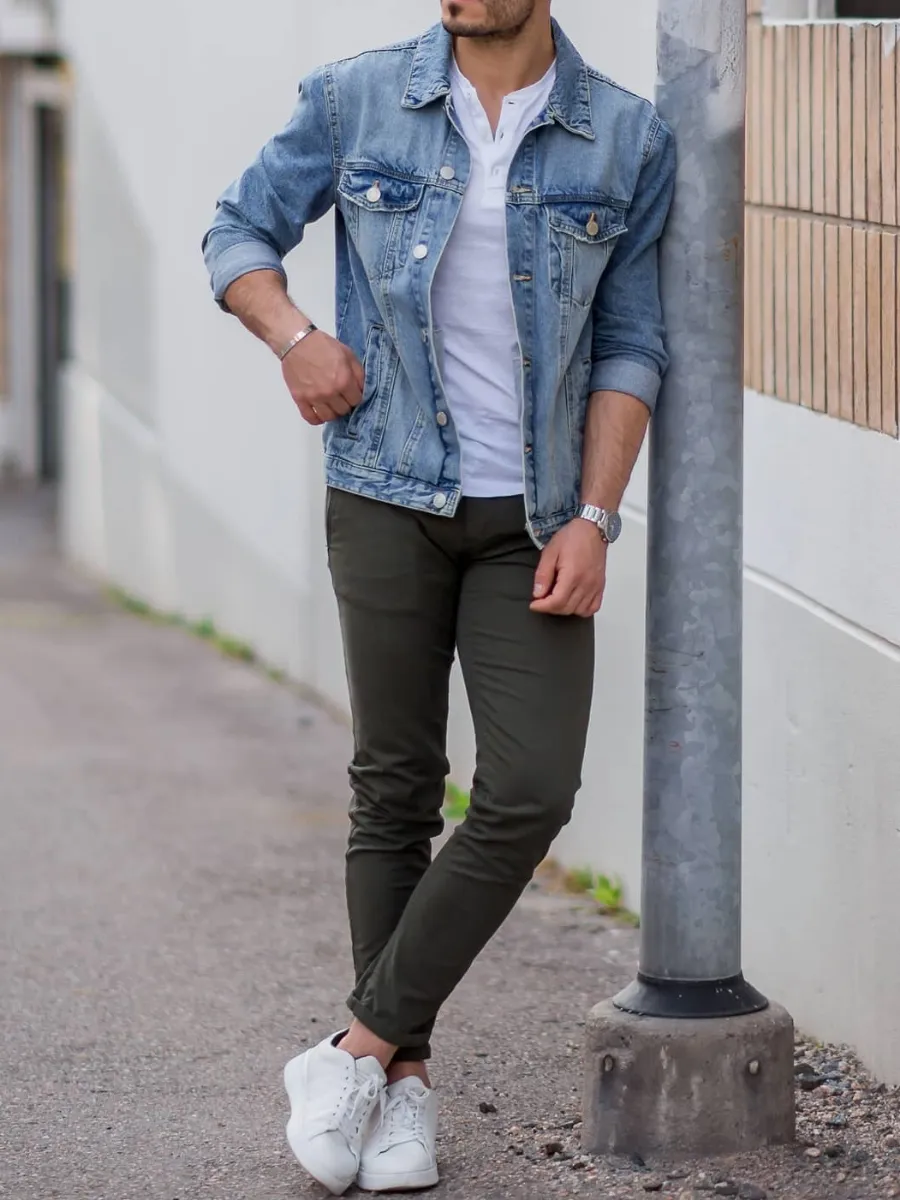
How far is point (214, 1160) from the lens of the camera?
3756mm

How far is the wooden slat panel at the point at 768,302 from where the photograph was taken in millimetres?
4324

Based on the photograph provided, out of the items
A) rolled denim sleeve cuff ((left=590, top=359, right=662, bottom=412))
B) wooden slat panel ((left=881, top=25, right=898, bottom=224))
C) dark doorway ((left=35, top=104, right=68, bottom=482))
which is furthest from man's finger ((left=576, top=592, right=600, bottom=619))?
dark doorway ((left=35, top=104, right=68, bottom=482))

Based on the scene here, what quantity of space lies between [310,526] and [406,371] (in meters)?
4.57

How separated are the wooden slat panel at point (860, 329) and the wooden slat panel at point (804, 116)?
264mm

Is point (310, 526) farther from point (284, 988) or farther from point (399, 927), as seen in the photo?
point (399, 927)

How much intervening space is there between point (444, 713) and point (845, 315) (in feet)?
3.60

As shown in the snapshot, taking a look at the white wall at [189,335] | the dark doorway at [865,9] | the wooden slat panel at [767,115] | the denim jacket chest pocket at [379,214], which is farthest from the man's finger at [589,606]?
the white wall at [189,335]

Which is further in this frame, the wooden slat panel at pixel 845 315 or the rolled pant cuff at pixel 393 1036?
the wooden slat panel at pixel 845 315

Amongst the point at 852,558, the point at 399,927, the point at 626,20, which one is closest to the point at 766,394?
the point at 852,558

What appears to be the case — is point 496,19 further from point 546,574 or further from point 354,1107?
point 354,1107

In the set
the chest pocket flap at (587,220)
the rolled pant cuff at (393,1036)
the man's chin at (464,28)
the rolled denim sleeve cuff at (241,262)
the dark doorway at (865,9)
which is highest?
the dark doorway at (865,9)

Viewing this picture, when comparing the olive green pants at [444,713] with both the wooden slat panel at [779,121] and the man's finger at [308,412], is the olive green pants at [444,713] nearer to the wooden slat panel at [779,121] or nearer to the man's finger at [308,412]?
the man's finger at [308,412]

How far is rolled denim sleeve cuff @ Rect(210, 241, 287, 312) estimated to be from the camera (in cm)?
340

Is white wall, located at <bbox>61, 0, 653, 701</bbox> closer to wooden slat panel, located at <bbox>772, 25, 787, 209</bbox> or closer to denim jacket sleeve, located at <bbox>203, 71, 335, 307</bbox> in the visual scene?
wooden slat panel, located at <bbox>772, 25, 787, 209</bbox>
